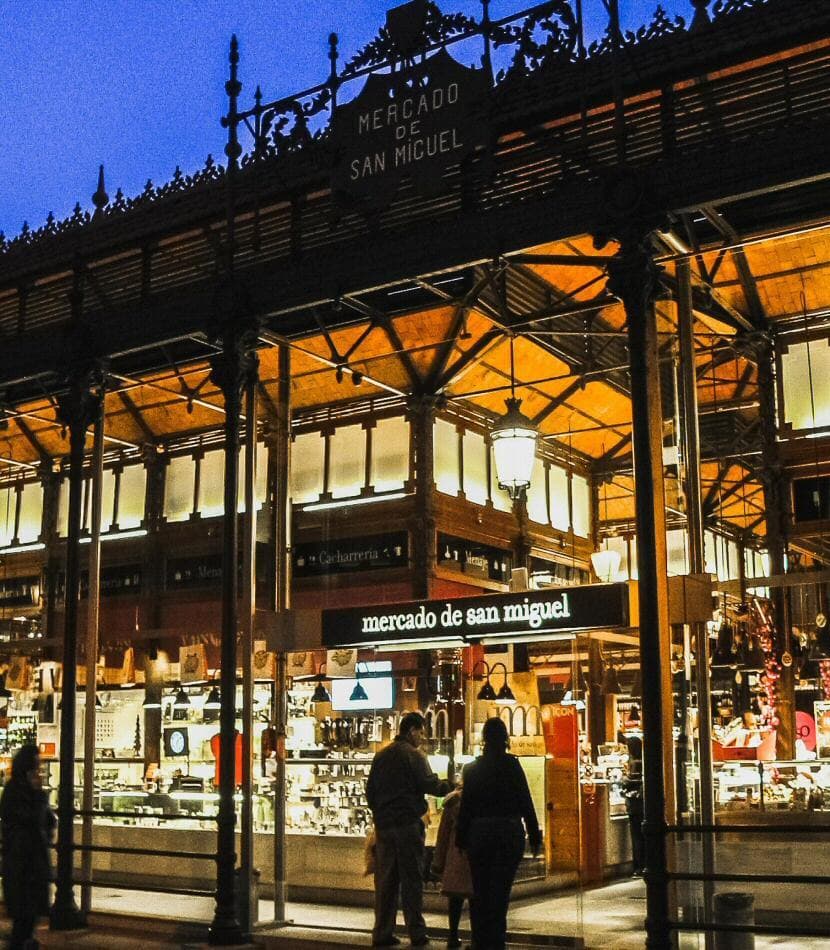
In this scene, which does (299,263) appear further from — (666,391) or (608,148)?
(666,391)

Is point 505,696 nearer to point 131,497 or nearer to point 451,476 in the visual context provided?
point 451,476

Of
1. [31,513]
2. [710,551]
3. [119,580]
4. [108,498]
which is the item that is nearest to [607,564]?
[710,551]

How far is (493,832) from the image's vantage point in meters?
9.45

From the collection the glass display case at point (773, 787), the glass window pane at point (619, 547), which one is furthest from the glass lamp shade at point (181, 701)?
the glass display case at point (773, 787)

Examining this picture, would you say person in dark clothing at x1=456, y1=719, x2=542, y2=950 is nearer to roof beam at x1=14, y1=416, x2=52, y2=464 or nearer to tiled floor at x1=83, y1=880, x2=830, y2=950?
tiled floor at x1=83, y1=880, x2=830, y2=950

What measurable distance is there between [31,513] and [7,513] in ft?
2.25

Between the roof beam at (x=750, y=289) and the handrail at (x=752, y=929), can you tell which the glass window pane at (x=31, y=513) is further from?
the handrail at (x=752, y=929)

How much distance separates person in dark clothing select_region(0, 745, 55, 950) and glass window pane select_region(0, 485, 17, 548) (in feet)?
42.2

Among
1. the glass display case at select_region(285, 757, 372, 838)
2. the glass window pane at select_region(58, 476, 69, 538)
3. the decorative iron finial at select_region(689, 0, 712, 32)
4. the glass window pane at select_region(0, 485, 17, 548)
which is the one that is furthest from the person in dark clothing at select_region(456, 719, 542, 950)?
the glass window pane at select_region(0, 485, 17, 548)

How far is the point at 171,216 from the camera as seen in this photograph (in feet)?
51.7

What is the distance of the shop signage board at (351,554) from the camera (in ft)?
61.2

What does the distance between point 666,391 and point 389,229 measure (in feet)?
18.9

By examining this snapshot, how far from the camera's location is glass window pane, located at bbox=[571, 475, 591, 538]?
853 inches

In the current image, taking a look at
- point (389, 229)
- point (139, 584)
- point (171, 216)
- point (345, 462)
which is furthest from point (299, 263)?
point (139, 584)
